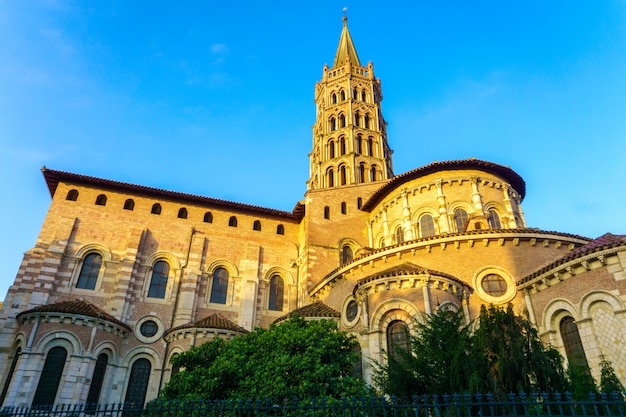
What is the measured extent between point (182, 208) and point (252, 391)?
18050 mm

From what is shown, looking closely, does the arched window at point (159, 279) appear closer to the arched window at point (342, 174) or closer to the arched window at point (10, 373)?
the arched window at point (10, 373)

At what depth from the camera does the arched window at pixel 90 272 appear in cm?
2438

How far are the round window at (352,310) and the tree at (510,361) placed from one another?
9.32 m

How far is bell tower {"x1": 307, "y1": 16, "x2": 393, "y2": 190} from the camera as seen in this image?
37375 mm

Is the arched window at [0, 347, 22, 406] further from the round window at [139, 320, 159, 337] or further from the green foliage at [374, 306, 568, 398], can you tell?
the green foliage at [374, 306, 568, 398]

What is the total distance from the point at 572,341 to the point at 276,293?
17.4 metres

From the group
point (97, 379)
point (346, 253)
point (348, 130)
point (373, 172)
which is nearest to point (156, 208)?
point (97, 379)

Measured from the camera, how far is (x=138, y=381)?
22516 millimetres

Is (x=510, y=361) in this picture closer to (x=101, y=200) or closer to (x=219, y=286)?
(x=219, y=286)

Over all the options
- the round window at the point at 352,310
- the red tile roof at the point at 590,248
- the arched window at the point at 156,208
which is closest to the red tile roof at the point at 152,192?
the arched window at the point at 156,208

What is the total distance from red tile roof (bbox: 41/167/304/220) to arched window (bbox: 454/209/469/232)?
11.0 metres

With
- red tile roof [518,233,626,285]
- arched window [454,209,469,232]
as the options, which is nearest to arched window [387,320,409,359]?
red tile roof [518,233,626,285]

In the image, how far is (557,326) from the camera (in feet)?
54.0

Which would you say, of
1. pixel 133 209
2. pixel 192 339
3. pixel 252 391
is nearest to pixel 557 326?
pixel 252 391
